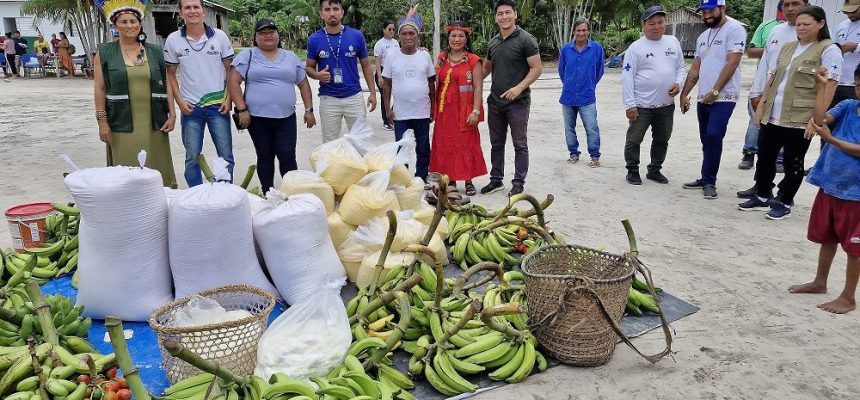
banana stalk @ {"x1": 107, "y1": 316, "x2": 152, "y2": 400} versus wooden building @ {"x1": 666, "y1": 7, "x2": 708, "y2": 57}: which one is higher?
wooden building @ {"x1": 666, "y1": 7, "x2": 708, "y2": 57}

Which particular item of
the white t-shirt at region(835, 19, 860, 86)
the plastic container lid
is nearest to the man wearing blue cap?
the white t-shirt at region(835, 19, 860, 86)

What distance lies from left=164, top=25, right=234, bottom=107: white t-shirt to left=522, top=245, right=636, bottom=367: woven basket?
11.1 ft

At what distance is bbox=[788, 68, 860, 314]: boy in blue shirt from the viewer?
348cm

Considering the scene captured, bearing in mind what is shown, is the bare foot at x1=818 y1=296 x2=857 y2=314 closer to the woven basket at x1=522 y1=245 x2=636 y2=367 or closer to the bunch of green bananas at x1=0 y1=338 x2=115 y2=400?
the woven basket at x1=522 y1=245 x2=636 y2=367

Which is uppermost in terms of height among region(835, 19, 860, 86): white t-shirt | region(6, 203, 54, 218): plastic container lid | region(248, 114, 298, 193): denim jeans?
region(835, 19, 860, 86): white t-shirt

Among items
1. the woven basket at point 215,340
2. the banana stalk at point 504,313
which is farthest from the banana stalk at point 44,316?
the banana stalk at point 504,313

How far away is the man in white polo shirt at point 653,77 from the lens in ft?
20.4

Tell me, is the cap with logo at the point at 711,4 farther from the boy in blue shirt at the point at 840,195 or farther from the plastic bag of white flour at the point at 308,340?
the plastic bag of white flour at the point at 308,340

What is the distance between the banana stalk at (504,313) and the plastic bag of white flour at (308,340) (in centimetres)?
67

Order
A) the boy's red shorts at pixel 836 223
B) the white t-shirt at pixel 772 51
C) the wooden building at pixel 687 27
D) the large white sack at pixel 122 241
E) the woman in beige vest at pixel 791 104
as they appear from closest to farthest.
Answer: the large white sack at pixel 122 241, the boy's red shorts at pixel 836 223, the woman in beige vest at pixel 791 104, the white t-shirt at pixel 772 51, the wooden building at pixel 687 27

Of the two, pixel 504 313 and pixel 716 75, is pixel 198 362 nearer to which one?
pixel 504 313

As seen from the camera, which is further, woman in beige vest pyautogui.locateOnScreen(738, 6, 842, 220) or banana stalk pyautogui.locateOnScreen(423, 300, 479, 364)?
woman in beige vest pyautogui.locateOnScreen(738, 6, 842, 220)

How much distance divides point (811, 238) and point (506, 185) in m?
3.37

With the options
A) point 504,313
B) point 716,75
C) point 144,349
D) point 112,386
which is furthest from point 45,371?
point 716,75
